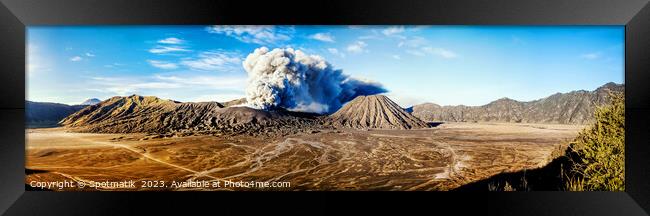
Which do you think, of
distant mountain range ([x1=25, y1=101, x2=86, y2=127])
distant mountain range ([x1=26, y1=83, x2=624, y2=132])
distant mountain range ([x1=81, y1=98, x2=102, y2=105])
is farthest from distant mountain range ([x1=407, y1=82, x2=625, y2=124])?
distant mountain range ([x1=25, y1=101, x2=86, y2=127])

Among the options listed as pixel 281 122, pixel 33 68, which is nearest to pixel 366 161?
pixel 281 122

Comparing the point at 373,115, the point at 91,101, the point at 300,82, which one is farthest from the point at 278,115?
the point at 91,101

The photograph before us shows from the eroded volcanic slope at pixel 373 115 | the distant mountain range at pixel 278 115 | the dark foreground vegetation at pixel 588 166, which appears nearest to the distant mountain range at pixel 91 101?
the distant mountain range at pixel 278 115

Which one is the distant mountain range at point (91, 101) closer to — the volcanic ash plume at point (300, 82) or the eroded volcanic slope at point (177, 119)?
the eroded volcanic slope at point (177, 119)

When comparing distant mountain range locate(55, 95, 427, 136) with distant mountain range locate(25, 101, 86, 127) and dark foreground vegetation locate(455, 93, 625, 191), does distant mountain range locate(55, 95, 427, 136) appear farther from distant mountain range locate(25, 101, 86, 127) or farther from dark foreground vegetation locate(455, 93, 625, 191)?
dark foreground vegetation locate(455, 93, 625, 191)

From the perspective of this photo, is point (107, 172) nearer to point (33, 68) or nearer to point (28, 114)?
point (28, 114)
